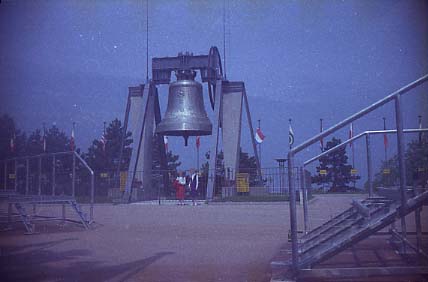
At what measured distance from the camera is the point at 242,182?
19391mm

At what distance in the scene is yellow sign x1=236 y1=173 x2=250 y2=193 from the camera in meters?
19.2

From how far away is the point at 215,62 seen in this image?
20.1 metres

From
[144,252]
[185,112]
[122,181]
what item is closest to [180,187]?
[122,181]

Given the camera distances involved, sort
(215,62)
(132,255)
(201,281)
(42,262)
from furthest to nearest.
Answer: (215,62) < (132,255) < (42,262) < (201,281)

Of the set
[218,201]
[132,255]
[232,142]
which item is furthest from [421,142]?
[232,142]

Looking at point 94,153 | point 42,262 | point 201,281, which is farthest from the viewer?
point 94,153

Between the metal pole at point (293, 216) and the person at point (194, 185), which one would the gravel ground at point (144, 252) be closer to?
the metal pole at point (293, 216)

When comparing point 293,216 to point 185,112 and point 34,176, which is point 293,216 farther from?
point 185,112

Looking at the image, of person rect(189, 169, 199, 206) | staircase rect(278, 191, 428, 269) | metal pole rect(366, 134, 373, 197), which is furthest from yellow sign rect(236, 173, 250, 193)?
staircase rect(278, 191, 428, 269)

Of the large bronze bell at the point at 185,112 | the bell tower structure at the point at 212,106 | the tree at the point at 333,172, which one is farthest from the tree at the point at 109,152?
the tree at the point at 333,172

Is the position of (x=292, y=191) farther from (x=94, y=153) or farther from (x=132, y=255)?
(x=94, y=153)

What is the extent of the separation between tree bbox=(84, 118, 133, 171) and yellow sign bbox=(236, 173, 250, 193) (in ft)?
36.0

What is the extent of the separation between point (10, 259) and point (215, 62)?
16.0m

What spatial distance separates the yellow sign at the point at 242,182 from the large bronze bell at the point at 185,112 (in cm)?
626
